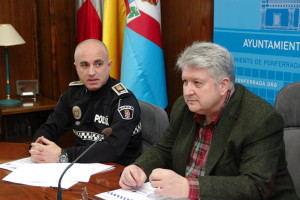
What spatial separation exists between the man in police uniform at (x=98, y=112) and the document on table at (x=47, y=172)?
0.15 metres

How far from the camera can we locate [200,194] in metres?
1.50

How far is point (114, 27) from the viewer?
142 inches

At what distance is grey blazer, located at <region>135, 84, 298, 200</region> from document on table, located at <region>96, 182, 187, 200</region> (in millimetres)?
194

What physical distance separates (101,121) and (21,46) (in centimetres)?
213

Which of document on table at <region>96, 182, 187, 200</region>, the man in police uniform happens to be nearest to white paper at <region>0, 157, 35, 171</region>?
the man in police uniform

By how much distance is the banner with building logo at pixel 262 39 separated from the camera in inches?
104

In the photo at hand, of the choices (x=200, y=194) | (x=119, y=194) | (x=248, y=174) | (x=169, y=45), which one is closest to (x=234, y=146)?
(x=248, y=174)

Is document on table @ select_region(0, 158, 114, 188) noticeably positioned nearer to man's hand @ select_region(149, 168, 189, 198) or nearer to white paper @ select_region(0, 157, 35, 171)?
white paper @ select_region(0, 157, 35, 171)

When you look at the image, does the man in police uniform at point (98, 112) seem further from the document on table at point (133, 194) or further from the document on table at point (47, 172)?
the document on table at point (133, 194)

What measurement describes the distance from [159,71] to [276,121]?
6.21 feet

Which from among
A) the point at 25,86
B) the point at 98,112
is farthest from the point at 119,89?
the point at 25,86

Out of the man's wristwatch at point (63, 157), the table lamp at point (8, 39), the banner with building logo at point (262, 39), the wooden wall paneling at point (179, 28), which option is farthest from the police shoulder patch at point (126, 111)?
the table lamp at point (8, 39)

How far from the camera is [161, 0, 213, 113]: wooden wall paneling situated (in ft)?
10.8

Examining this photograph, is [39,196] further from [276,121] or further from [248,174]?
[276,121]
